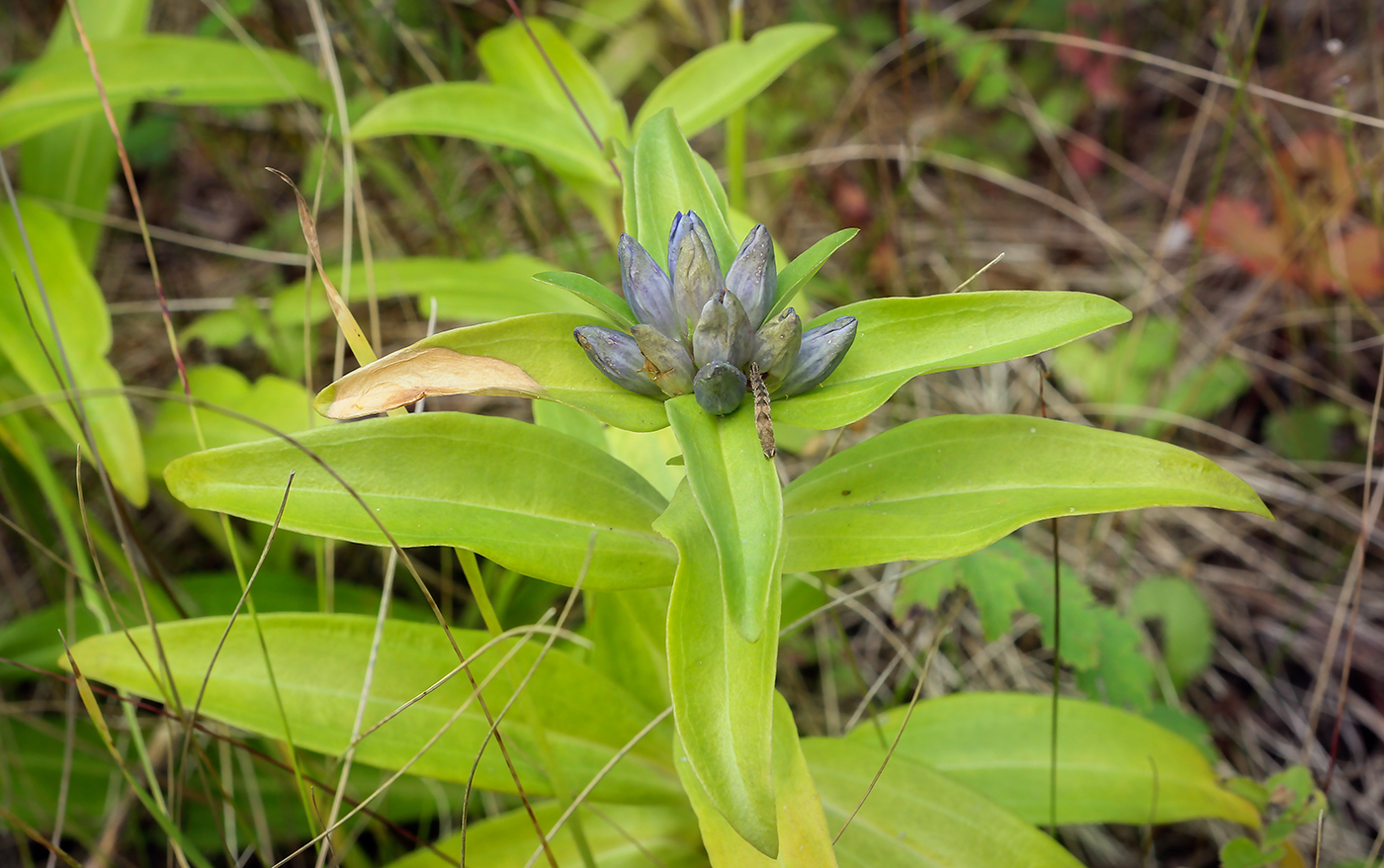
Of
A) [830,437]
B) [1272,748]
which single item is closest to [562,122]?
[830,437]

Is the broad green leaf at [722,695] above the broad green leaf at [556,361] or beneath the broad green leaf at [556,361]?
beneath

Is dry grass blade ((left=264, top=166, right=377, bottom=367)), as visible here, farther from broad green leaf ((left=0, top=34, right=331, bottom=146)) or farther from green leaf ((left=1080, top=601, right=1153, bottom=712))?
green leaf ((left=1080, top=601, right=1153, bottom=712))

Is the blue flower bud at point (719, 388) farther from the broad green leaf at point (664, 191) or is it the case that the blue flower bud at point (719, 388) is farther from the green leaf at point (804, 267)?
the broad green leaf at point (664, 191)

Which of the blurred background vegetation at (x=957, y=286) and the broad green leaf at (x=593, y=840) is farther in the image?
the blurred background vegetation at (x=957, y=286)

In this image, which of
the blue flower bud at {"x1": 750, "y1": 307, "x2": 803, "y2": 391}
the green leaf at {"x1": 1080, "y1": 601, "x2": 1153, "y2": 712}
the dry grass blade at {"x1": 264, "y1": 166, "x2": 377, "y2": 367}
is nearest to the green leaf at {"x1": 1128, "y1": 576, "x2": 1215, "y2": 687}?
the green leaf at {"x1": 1080, "y1": 601, "x2": 1153, "y2": 712}

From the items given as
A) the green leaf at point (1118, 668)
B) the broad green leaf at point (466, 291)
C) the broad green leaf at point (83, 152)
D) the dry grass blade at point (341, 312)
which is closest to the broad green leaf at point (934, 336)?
the dry grass blade at point (341, 312)

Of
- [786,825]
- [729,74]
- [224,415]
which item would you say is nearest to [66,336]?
[224,415]

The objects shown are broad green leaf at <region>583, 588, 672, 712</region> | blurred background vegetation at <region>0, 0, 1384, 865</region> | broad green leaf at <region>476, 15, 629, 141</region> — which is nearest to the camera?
broad green leaf at <region>583, 588, 672, 712</region>

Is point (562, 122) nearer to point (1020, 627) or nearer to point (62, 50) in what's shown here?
point (62, 50)
